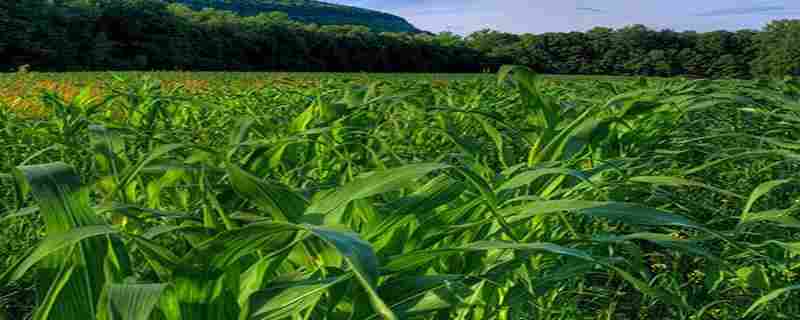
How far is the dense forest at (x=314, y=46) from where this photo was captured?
31.2 meters

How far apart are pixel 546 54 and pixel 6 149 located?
57823 mm

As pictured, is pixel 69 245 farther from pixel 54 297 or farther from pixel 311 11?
pixel 311 11

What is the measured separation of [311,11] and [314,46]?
86.2 m

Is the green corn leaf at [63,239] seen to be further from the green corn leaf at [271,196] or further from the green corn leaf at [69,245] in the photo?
the green corn leaf at [271,196]

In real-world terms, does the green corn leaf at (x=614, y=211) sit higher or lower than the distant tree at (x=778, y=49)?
higher

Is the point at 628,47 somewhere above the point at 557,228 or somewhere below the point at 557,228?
below

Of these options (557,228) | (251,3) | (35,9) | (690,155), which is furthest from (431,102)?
(251,3)

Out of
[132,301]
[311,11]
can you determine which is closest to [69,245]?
[132,301]

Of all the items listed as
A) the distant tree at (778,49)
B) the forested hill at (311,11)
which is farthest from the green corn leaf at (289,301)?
the forested hill at (311,11)

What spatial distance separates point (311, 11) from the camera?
12812 cm

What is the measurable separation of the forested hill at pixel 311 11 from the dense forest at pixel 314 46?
187 ft

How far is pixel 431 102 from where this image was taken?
3291mm

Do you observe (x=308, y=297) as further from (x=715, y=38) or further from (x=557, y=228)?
(x=715, y=38)

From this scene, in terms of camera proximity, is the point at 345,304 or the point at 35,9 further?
the point at 35,9
